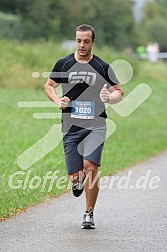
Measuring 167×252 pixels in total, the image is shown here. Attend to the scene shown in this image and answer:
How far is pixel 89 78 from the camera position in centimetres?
970

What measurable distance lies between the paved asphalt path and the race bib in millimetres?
1140

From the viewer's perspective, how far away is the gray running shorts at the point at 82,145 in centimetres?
972

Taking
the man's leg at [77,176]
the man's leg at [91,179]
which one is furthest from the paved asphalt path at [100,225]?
the man's leg at [77,176]

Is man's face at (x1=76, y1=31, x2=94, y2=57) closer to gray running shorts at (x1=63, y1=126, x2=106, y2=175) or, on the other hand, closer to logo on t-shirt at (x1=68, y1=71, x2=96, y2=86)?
logo on t-shirt at (x1=68, y1=71, x2=96, y2=86)

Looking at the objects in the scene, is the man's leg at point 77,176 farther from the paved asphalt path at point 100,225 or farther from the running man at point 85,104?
the paved asphalt path at point 100,225

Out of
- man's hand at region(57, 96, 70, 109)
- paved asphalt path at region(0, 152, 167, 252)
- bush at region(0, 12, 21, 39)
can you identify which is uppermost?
bush at region(0, 12, 21, 39)

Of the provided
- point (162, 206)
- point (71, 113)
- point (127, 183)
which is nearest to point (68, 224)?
point (71, 113)

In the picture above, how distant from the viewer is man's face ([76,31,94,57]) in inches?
378

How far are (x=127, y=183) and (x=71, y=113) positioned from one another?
4.43 meters

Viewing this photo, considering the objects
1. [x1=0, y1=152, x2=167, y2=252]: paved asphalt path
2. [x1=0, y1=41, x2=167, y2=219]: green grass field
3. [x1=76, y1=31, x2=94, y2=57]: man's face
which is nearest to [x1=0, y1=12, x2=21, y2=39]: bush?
[x1=0, y1=41, x2=167, y2=219]: green grass field

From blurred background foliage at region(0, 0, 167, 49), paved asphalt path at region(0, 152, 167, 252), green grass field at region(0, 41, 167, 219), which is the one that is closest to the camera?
paved asphalt path at region(0, 152, 167, 252)

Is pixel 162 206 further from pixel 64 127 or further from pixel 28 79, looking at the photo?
pixel 28 79

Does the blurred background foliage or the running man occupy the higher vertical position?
the blurred background foliage

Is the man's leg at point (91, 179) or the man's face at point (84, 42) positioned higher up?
the man's face at point (84, 42)
